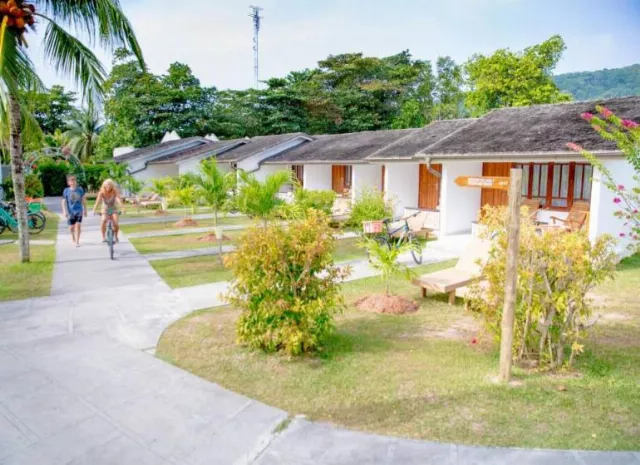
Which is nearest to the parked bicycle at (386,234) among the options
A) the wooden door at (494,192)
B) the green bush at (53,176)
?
the wooden door at (494,192)

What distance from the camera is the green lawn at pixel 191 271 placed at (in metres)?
9.57

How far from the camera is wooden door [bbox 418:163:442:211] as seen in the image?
17969mm

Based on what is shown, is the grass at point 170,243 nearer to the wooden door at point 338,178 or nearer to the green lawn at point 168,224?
the green lawn at point 168,224

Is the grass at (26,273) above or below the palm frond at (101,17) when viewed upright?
below

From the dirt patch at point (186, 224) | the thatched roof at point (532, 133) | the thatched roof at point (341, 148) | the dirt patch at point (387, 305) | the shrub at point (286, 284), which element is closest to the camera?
the shrub at point (286, 284)

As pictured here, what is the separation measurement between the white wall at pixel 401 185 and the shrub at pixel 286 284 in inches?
490

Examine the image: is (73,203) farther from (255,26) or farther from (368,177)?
(255,26)

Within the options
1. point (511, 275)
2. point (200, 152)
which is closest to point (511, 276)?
point (511, 275)

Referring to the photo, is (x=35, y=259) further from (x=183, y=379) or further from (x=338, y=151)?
(x=338, y=151)

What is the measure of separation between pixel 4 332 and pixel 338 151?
17.6 meters

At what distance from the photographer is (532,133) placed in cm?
1294

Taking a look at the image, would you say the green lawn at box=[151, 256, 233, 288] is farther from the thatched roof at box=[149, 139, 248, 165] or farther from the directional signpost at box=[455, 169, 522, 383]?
the thatched roof at box=[149, 139, 248, 165]

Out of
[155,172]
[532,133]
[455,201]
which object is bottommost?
[455,201]

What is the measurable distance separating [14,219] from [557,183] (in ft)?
54.1
